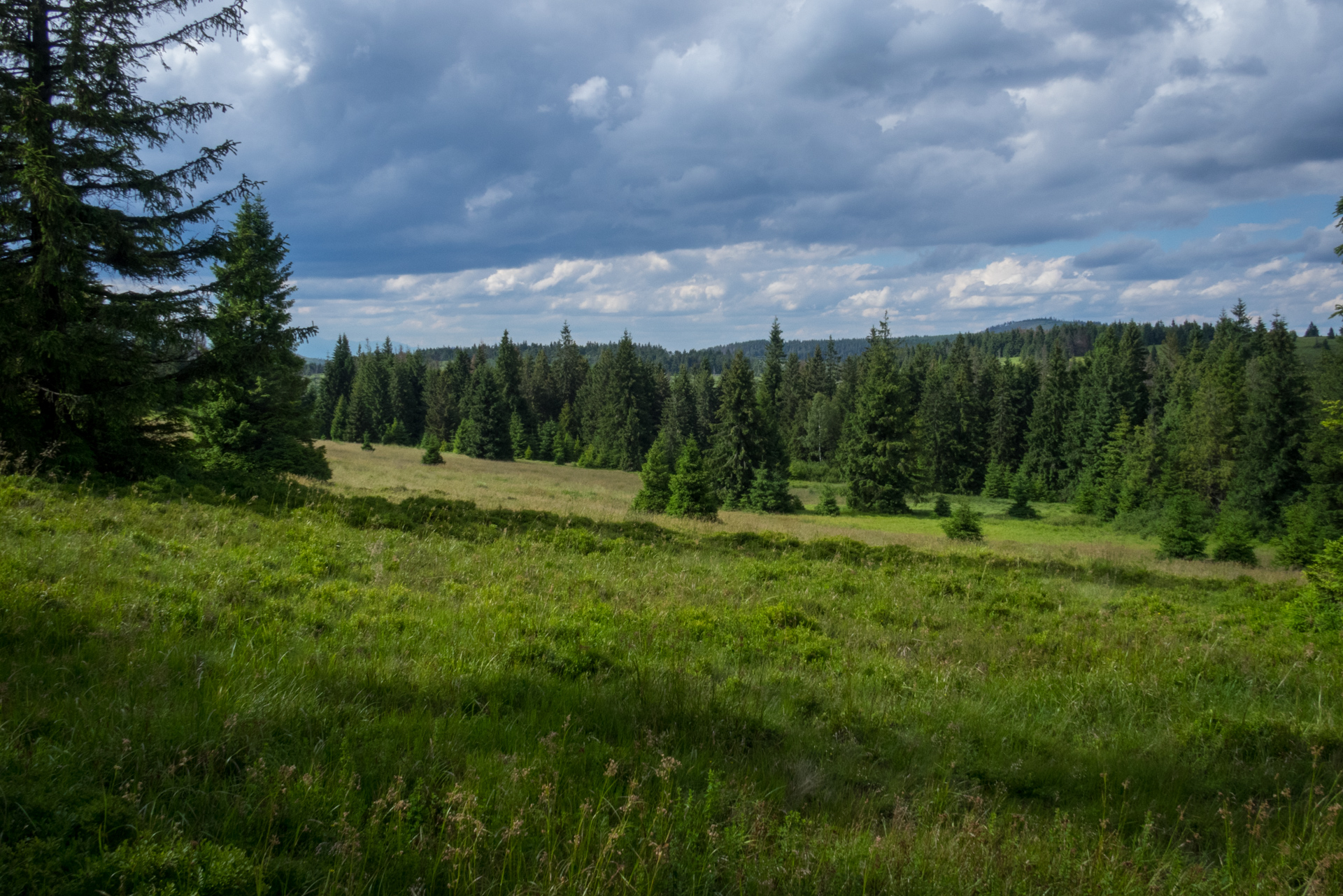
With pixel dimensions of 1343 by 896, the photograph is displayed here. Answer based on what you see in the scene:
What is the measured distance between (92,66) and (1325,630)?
71.4 feet

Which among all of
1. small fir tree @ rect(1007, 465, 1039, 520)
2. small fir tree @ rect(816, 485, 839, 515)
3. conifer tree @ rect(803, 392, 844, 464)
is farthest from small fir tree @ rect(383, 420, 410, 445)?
small fir tree @ rect(1007, 465, 1039, 520)

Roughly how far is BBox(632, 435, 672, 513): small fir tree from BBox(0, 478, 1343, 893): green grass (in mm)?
24324

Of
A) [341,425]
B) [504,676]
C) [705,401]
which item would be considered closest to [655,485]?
[504,676]

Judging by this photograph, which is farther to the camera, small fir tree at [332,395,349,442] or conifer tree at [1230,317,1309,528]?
small fir tree at [332,395,349,442]

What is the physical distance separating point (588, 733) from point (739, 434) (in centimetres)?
4687

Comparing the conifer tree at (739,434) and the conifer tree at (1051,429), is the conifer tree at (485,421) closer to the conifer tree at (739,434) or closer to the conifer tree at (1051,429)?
the conifer tree at (739,434)

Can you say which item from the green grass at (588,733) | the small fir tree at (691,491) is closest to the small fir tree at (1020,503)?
the small fir tree at (691,491)

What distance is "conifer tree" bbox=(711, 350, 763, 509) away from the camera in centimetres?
5025

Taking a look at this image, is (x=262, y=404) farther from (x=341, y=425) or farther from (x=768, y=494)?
(x=341, y=425)

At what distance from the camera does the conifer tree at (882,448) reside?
52844mm

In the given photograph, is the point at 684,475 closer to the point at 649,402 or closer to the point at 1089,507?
the point at 1089,507

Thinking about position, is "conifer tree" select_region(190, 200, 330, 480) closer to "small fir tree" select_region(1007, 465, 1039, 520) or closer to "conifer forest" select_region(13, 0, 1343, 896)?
"conifer forest" select_region(13, 0, 1343, 896)

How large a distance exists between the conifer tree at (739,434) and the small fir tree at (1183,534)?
26.6m

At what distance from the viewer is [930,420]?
79875 mm
